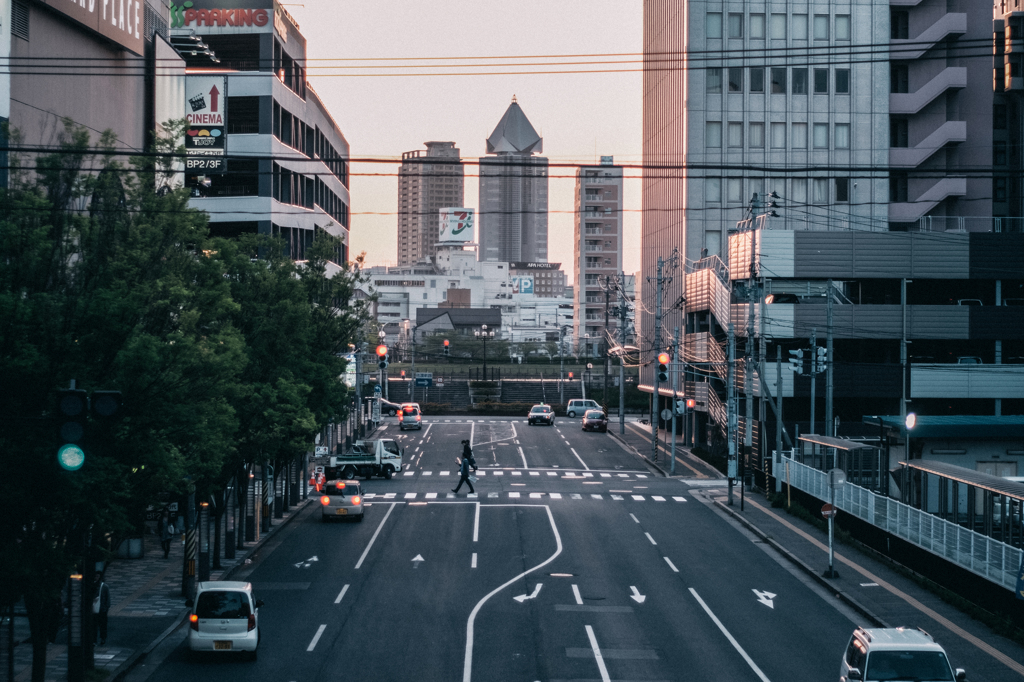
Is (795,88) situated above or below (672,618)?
above

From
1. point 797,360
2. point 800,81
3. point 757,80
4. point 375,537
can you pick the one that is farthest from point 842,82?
point 375,537

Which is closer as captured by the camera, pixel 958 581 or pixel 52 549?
pixel 52 549

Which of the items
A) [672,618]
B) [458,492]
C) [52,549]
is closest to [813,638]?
[672,618]

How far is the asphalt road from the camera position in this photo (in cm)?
2173

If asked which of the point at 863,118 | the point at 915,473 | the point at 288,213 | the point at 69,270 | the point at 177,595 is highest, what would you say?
the point at 863,118

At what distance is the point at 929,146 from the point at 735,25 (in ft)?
53.6

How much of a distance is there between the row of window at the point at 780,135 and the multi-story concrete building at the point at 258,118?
2925 cm

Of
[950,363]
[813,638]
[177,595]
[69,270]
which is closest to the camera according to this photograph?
[69,270]

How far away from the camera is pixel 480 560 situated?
33250 mm

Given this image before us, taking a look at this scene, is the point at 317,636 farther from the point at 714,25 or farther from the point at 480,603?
the point at 714,25

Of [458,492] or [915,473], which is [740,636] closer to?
[915,473]

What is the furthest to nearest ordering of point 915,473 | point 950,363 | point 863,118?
point 863,118 → point 950,363 → point 915,473

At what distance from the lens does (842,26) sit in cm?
7750

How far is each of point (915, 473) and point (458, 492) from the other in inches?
901
